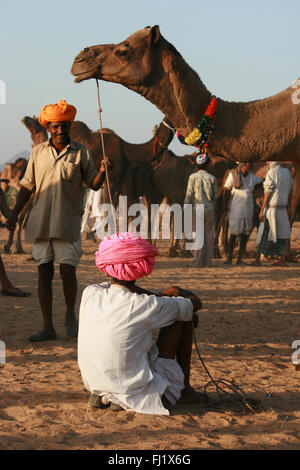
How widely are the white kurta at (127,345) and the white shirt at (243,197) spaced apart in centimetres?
873

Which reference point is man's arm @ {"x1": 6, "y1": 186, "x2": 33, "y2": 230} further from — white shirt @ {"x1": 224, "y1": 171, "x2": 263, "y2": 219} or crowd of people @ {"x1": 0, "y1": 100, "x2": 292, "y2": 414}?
white shirt @ {"x1": 224, "y1": 171, "x2": 263, "y2": 219}

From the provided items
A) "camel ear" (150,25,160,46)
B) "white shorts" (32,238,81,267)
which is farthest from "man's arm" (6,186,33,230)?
"camel ear" (150,25,160,46)

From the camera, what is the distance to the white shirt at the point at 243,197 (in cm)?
1207

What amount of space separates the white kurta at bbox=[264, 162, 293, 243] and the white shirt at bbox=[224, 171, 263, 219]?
52cm

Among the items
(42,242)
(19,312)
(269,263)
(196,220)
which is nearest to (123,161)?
(196,220)

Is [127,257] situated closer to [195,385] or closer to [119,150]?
[195,385]

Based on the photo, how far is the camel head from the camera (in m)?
4.74

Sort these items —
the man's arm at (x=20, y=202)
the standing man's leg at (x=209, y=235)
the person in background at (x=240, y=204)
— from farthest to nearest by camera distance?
the person in background at (x=240, y=204)
the standing man's leg at (x=209, y=235)
the man's arm at (x=20, y=202)

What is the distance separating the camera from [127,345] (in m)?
3.42

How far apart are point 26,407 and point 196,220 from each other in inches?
330

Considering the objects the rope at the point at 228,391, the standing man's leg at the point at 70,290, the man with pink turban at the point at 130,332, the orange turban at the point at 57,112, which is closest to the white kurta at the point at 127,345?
the man with pink turban at the point at 130,332

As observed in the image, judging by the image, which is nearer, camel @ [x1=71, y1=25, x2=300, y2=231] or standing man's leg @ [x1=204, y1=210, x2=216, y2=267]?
camel @ [x1=71, y1=25, x2=300, y2=231]

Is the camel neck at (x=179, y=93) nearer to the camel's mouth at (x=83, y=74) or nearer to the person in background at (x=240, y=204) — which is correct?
the camel's mouth at (x=83, y=74)

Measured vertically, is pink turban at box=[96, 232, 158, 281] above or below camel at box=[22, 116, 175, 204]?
below
